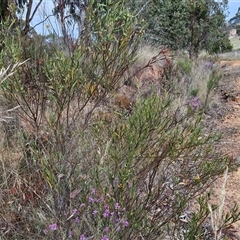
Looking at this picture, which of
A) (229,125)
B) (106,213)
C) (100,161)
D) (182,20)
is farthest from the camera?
(182,20)

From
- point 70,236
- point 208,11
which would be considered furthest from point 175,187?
point 208,11

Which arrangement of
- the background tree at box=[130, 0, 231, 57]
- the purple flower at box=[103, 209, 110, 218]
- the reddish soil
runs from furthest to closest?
the background tree at box=[130, 0, 231, 57] → the reddish soil → the purple flower at box=[103, 209, 110, 218]

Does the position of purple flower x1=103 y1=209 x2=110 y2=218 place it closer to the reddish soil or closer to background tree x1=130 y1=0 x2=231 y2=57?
the reddish soil

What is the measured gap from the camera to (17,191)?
7.78ft

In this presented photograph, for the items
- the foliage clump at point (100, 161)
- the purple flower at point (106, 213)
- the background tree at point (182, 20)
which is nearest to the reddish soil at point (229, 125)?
the foliage clump at point (100, 161)

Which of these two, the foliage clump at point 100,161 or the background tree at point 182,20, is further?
the background tree at point 182,20

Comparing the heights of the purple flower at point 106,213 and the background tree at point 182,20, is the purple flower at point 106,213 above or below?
below

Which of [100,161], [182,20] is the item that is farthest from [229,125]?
[182,20]

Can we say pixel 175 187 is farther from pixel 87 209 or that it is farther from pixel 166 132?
pixel 87 209

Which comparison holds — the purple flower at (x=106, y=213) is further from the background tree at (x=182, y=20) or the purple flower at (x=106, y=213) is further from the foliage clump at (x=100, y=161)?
the background tree at (x=182, y=20)

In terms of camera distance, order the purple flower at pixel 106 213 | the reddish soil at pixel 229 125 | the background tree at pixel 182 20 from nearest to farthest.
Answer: the purple flower at pixel 106 213
the reddish soil at pixel 229 125
the background tree at pixel 182 20

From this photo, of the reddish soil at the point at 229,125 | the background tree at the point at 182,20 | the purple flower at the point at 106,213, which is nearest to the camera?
the purple flower at the point at 106,213

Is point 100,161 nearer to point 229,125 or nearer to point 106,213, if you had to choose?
point 106,213

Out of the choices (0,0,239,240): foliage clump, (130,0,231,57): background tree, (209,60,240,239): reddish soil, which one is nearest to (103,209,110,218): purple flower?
(0,0,239,240): foliage clump
